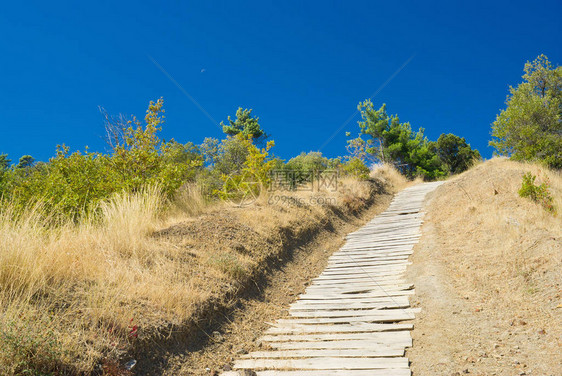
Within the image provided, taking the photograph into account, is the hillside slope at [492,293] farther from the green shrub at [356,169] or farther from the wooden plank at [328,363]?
the green shrub at [356,169]

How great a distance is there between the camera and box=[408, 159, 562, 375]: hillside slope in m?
3.31

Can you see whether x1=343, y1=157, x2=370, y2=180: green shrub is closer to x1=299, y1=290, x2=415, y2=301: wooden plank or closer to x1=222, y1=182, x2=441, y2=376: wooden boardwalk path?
x1=222, y1=182, x2=441, y2=376: wooden boardwalk path

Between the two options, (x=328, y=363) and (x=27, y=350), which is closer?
(x=27, y=350)

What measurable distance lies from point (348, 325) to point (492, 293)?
2068mm

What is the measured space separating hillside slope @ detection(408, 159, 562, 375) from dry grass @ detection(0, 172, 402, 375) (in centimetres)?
277

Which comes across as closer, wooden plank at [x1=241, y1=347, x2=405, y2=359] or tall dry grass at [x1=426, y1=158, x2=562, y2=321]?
wooden plank at [x1=241, y1=347, x2=405, y2=359]

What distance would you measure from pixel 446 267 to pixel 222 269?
386 cm

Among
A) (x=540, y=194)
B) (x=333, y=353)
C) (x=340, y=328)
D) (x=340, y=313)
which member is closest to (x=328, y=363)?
(x=333, y=353)

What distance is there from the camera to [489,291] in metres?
4.80

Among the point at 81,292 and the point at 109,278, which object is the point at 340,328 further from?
the point at 81,292

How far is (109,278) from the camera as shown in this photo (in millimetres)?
4117

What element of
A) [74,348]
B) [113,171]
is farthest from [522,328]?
[113,171]

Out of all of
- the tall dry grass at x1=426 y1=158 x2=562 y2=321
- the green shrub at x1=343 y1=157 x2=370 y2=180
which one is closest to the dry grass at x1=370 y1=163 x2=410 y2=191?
the green shrub at x1=343 y1=157 x2=370 y2=180

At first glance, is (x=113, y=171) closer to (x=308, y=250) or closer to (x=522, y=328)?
(x=308, y=250)
